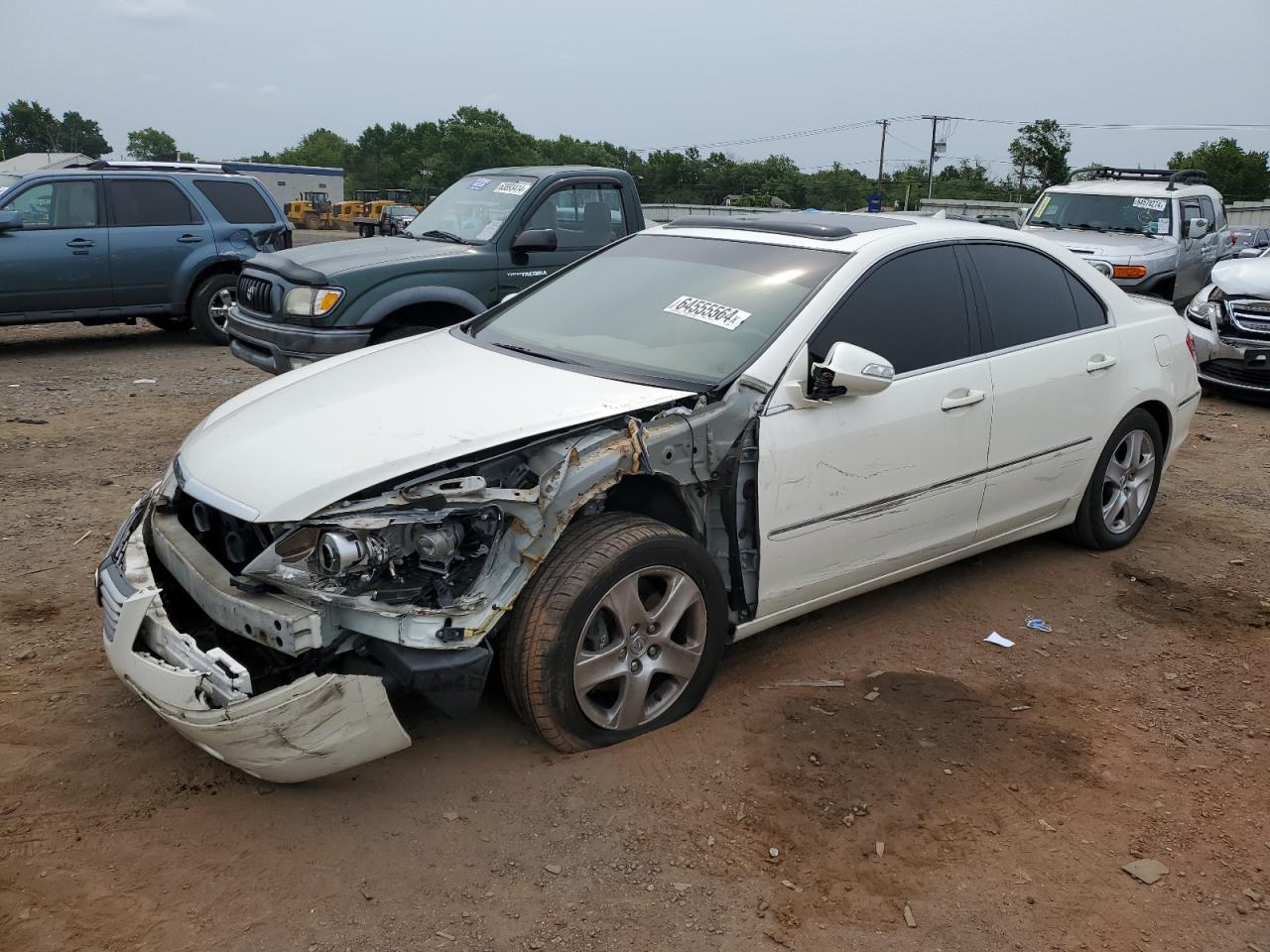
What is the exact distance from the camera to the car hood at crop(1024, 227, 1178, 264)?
11.5 m

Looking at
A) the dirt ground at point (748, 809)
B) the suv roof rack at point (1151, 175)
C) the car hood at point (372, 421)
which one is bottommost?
the dirt ground at point (748, 809)

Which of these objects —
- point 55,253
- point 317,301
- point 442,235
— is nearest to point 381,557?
point 317,301

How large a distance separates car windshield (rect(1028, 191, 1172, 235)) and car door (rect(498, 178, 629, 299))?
22.5 ft

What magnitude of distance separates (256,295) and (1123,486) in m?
5.95

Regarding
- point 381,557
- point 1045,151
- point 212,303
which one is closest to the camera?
point 381,557

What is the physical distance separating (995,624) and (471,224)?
5364 millimetres

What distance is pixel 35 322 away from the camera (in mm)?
10094

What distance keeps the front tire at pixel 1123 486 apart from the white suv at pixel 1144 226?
6.93 m

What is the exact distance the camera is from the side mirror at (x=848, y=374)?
3500 mm

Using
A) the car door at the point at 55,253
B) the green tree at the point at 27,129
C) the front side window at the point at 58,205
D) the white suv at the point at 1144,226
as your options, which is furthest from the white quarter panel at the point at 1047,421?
the green tree at the point at 27,129

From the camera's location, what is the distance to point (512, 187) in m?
8.21

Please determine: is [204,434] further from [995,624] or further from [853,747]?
[995,624]

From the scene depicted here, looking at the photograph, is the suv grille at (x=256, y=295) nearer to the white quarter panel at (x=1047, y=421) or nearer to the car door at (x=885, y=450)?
the car door at (x=885, y=450)

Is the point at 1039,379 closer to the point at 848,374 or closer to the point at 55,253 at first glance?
the point at 848,374
